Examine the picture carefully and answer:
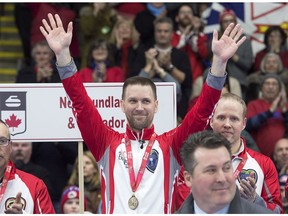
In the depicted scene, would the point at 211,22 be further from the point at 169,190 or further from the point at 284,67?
the point at 169,190

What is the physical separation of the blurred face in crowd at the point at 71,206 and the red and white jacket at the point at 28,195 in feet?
7.38

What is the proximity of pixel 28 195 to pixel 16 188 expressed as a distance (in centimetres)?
13

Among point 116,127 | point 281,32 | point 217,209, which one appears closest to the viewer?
point 217,209

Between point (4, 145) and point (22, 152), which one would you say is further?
point (22, 152)

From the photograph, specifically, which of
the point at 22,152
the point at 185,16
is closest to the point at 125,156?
the point at 22,152

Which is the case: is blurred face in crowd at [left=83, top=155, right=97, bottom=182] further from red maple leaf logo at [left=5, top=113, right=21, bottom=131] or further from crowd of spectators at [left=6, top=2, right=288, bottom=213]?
red maple leaf logo at [left=5, top=113, right=21, bottom=131]

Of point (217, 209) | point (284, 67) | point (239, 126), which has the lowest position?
point (217, 209)

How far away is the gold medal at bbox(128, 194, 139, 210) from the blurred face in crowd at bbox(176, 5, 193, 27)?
268 inches

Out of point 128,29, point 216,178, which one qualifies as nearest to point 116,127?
Result: point 216,178

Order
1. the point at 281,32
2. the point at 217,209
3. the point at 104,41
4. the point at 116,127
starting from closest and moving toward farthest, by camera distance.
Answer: the point at 217,209, the point at 116,127, the point at 104,41, the point at 281,32

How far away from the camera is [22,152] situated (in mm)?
12477

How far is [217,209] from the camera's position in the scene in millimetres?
6598

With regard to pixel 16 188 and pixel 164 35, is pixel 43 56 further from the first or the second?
pixel 16 188

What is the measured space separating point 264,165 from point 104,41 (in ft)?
17.5
